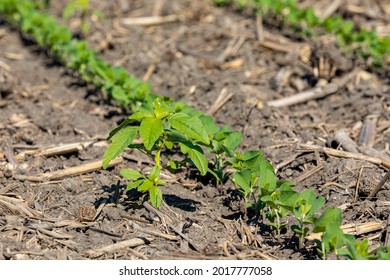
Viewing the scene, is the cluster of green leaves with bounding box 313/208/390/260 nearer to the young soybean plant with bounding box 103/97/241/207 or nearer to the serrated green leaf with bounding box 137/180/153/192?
the young soybean plant with bounding box 103/97/241/207

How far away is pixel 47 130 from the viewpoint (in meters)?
5.45

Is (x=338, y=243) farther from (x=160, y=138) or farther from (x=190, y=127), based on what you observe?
(x=160, y=138)

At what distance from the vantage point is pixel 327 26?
679cm

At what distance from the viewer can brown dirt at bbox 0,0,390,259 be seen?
3.88 meters

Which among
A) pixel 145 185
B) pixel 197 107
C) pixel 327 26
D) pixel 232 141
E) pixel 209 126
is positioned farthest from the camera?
pixel 327 26

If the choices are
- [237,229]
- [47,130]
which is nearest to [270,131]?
[237,229]

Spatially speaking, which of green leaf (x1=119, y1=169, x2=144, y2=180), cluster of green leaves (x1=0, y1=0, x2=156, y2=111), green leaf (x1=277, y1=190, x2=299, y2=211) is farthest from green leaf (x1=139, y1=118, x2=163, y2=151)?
cluster of green leaves (x1=0, y1=0, x2=156, y2=111)

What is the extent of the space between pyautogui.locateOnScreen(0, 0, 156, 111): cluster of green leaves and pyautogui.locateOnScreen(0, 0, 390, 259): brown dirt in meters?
0.18

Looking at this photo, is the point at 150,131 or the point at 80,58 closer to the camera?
A: the point at 150,131

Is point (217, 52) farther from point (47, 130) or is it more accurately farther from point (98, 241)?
point (98, 241)

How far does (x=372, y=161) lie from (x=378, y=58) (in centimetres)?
224

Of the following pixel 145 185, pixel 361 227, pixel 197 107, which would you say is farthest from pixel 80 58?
pixel 361 227

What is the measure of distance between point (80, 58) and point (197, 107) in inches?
50.0

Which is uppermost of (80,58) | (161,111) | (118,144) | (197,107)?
(161,111)
